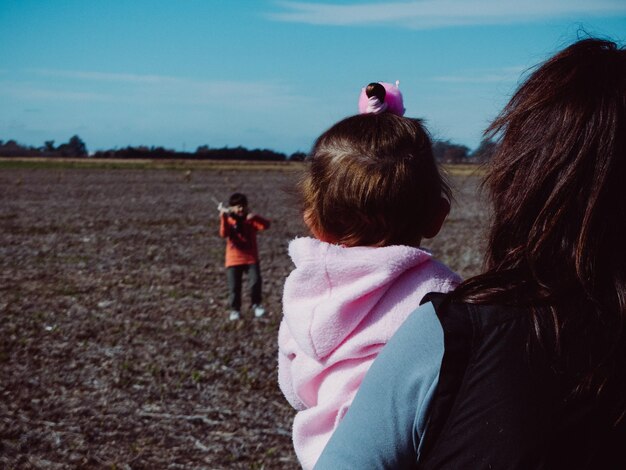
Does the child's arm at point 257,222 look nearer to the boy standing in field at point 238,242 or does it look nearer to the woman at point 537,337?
the boy standing in field at point 238,242

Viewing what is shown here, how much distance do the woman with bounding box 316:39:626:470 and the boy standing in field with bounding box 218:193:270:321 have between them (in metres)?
7.63

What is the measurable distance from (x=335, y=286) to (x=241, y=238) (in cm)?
735

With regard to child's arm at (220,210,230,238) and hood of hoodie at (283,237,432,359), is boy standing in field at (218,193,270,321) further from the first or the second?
hood of hoodie at (283,237,432,359)

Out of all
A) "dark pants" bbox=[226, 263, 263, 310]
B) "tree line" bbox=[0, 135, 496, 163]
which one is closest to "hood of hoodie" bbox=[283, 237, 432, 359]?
"dark pants" bbox=[226, 263, 263, 310]

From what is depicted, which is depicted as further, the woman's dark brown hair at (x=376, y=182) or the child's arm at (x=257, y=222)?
the child's arm at (x=257, y=222)

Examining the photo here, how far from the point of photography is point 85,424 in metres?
5.66

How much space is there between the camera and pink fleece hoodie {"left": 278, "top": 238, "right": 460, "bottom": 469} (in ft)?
5.37

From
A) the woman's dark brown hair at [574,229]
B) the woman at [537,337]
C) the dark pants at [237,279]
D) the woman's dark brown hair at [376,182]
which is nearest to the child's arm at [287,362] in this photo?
the woman's dark brown hair at [376,182]

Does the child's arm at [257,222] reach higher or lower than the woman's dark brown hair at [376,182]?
lower

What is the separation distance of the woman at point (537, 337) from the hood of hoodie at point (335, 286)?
38cm

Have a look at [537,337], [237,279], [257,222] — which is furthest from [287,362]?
[237,279]

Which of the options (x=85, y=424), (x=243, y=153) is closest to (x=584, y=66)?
(x=85, y=424)

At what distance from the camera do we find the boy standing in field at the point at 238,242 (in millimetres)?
8891

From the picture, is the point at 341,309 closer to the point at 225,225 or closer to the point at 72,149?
the point at 225,225
